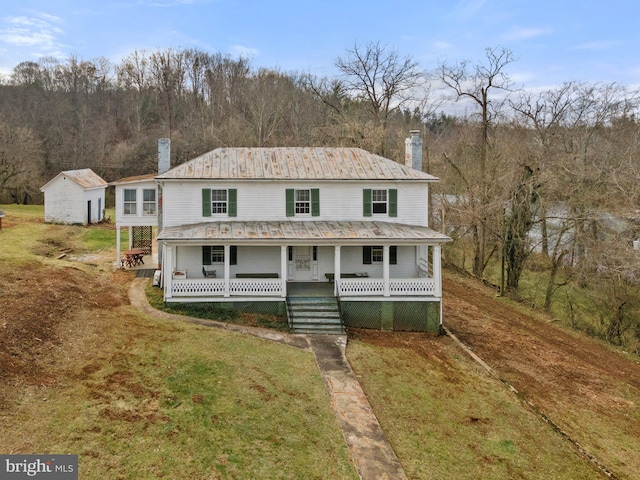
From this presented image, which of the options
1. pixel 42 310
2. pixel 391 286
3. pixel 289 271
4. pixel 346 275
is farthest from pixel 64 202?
pixel 391 286

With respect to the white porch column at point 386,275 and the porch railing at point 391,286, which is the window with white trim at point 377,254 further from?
the porch railing at point 391,286

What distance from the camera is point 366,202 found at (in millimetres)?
20203

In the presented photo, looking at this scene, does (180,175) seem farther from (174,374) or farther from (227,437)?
(227,437)

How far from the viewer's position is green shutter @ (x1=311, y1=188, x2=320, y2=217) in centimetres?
1997

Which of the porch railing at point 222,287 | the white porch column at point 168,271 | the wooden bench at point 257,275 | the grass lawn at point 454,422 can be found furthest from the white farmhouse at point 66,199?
the grass lawn at point 454,422

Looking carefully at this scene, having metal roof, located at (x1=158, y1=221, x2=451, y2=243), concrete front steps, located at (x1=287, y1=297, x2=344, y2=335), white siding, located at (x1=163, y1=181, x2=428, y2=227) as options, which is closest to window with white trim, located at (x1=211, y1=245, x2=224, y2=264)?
metal roof, located at (x1=158, y1=221, x2=451, y2=243)

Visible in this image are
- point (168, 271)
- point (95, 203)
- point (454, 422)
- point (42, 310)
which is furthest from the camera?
point (95, 203)

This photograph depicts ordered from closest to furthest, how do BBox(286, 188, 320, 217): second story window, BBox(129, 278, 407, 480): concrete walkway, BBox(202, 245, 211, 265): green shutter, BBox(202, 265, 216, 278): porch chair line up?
1. BBox(129, 278, 407, 480): concrete walkway
2. BBox(202, 265, 216, 278): porch chair
3. BBox(202, 245, 211, 265): green shutter
4. BBox(286, 188, 320, 217): second story window

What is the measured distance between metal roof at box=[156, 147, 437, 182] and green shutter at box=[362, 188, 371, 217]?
66 centimetres

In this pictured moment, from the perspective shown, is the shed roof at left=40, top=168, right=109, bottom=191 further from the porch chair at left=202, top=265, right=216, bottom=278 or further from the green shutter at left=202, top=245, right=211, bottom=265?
the porch chair at left=202, top=265, right=216, bottom=278

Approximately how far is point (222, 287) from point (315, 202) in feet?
18.4

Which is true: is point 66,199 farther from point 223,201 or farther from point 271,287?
point 271,287

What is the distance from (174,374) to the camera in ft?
37.0

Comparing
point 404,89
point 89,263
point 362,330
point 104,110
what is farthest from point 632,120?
point 104,110
